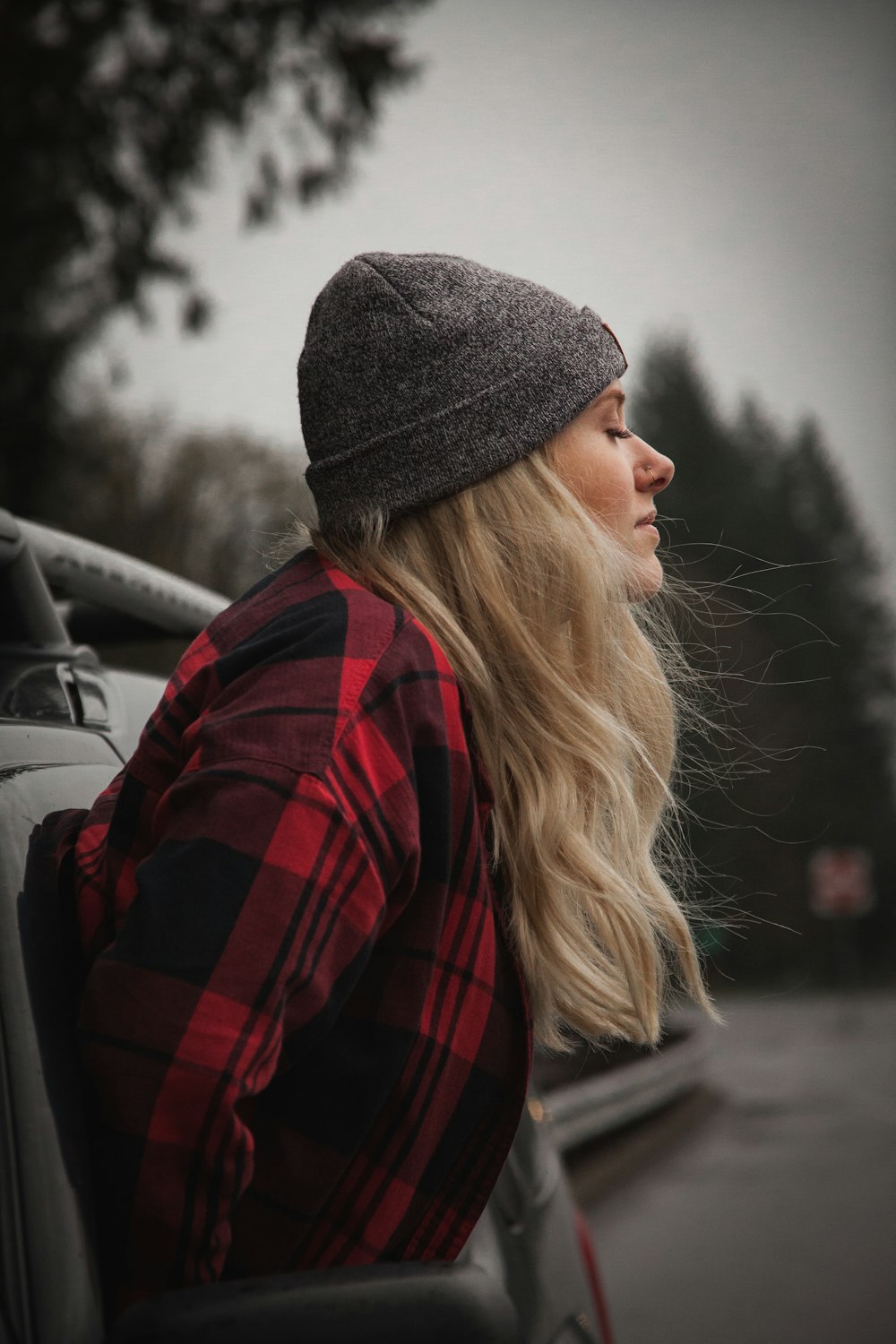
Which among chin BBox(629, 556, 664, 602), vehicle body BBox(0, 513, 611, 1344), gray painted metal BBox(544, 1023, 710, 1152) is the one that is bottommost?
gray painted metal BBox(544, 1023, 710, 1152)

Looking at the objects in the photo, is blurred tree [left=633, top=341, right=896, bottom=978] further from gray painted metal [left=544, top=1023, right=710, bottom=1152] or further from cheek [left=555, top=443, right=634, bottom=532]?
cheek [left=555, top=443, right=634, bottom=532]

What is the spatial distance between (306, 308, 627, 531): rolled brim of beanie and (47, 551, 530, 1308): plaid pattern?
0.49 feet

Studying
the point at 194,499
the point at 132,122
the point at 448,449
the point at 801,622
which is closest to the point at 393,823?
the point at 448,449

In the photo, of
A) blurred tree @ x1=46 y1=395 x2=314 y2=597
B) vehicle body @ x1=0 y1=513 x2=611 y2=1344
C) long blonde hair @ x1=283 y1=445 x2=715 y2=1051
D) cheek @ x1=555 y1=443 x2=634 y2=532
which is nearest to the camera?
vehicle body @ x1=0 y1=513 x2=611 y2=1344

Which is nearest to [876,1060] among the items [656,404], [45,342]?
[45,342]

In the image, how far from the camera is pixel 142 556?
20234 mm

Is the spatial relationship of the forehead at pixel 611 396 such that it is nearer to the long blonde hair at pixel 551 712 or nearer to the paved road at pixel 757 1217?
the long blonde hair at pixel 551 712

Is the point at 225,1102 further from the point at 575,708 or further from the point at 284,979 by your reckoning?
the point at 575,708

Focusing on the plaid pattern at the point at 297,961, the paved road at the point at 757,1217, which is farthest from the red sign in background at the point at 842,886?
the plaid pattern at the point at 297,961

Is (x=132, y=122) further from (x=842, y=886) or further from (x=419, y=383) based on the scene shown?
(x=842, y=886)

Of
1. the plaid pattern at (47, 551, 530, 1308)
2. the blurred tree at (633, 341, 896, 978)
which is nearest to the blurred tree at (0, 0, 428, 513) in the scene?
the plaid pattern at (47, 551, 530, 1308)

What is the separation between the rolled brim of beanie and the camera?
4.30 feet

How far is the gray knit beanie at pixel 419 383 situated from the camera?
4.32 feet

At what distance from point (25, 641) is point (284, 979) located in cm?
67
